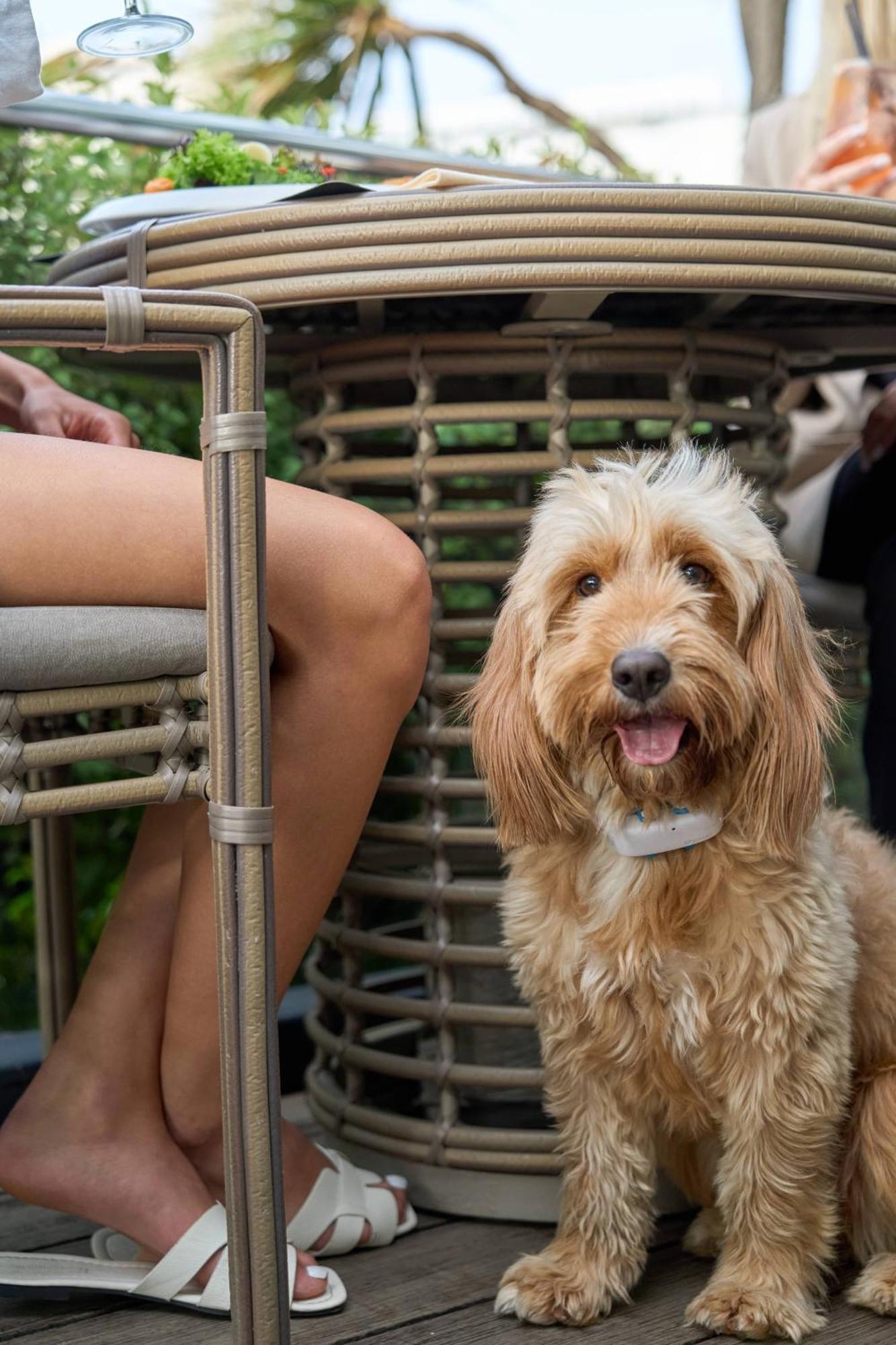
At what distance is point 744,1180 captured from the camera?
4.74 feet

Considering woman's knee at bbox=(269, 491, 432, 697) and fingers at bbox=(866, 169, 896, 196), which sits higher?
fingers at bbox=(866, 169, 896, 196)

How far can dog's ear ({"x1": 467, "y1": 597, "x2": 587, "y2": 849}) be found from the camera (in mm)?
1463

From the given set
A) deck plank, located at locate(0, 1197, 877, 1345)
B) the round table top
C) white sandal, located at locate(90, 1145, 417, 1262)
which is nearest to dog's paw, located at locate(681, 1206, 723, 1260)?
deck plank, located at locate(0, 1197, 877, 1345)

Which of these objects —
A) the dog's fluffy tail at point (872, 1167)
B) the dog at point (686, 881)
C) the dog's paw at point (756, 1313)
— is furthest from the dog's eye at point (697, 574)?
the dog's paw at point (756, 1313)

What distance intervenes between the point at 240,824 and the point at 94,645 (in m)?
0.20

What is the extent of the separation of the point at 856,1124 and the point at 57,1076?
93cm

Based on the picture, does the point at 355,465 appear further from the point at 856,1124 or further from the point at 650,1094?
the point at 856,1124

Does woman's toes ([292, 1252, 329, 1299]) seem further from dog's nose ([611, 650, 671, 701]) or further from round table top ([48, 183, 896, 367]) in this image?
round table top ([48, 183, 896, 367])

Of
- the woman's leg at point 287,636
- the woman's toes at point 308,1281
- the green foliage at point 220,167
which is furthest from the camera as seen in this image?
the green foliage at point 220,167

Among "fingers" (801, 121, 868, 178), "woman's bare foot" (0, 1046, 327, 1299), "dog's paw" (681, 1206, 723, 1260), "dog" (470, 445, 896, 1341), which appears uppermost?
"fingers" (801, 121, 868, 178)

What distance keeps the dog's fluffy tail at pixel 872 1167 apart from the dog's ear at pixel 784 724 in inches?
13.2

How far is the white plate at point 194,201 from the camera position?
1.53m

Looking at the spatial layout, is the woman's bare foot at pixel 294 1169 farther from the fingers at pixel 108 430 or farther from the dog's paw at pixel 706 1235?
the fingers at pixel 108 430

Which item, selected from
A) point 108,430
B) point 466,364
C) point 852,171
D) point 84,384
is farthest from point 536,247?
point 84,384
